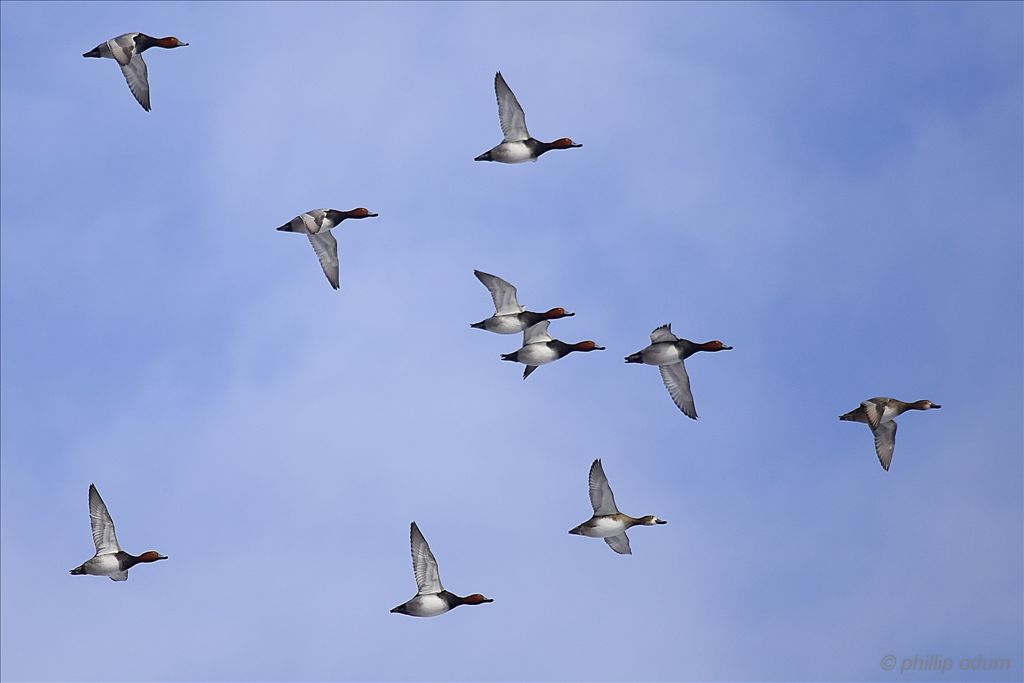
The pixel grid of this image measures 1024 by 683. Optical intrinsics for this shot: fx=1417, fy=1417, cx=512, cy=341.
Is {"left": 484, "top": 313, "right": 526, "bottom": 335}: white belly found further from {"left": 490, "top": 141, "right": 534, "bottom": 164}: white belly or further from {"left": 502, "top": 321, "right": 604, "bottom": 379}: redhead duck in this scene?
{"left": 490, "top": 141, "right": 534, "bottom": 164}: white belly

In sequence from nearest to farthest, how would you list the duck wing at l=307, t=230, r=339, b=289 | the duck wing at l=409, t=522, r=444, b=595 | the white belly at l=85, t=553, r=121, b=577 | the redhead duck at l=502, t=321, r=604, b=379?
the duck wing at l=409, t=522, r=444, b=595
the white belly at l=85, t=553, r=121, b=577
the redhead duck at l=502, t=321, r=604, b=379
the duck wing at l=307, t=230, r=339, b=289

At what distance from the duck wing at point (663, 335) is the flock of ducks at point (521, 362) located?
0.03 metres

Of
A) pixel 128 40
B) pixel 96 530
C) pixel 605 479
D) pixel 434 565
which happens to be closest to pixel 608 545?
pixel 605 479

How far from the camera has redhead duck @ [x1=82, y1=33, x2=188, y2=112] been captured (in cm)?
4206

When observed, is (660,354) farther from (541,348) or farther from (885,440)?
(885,440)

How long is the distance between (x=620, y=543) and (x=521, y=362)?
6.07 meters

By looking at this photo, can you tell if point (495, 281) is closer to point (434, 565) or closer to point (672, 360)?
point (672, 360)

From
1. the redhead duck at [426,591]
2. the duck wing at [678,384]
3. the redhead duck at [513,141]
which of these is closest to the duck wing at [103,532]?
the redhead duck at [426,591]

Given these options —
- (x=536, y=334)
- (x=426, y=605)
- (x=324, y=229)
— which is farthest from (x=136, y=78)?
(x=426, y=605)

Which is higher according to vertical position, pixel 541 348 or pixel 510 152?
pixel 510 152

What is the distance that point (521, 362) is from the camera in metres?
41.7

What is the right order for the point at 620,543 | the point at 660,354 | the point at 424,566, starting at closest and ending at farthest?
the point at 424,566, the point at 660,354, the point at 620,543

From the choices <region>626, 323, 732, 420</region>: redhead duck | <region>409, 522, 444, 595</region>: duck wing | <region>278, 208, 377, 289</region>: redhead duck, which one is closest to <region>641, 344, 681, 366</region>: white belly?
<region>626, 323, 732, 420</region>: redhead duck

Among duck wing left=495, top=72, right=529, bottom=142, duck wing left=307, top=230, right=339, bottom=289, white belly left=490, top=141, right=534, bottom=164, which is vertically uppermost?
duck wing left=495, top=72, right=529, bottom=142
